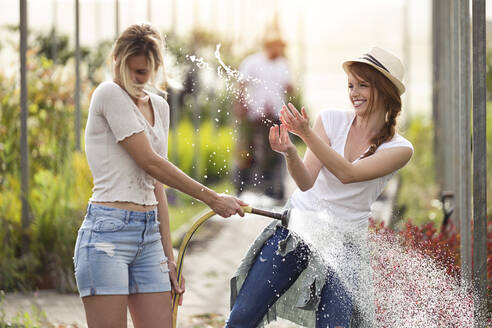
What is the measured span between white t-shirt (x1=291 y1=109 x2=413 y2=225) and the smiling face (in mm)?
82

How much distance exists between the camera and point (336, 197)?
3.70m

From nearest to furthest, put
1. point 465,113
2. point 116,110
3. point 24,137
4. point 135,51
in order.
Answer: point 116,110
point 135,51
point 465,113
point 24,137

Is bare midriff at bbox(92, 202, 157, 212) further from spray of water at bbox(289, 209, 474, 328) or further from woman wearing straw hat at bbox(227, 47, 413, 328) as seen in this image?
spray of water at bbox(289, 209, 474, 328)

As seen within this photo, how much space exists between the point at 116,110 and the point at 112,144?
13cm

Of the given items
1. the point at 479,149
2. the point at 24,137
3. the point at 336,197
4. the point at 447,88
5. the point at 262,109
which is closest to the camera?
the point at 336,197

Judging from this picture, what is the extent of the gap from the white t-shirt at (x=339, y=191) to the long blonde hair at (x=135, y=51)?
83 centimetres

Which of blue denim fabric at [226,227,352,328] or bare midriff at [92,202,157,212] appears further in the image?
blue denim fabric at [226,227,352,328]

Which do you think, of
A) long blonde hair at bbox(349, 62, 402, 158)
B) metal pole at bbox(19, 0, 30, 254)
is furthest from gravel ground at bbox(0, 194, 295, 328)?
long blonde hair at bbox(349, 62, 402, 158)

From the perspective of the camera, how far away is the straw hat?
12.3ft

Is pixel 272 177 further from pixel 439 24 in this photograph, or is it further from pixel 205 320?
pixel 205 320

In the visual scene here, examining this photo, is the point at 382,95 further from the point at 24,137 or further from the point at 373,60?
the point at 24,137

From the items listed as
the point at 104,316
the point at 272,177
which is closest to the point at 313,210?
the point at 104,316

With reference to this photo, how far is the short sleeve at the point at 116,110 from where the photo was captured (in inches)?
125

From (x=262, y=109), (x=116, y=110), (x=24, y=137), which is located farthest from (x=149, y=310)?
(x=262, y=109)
